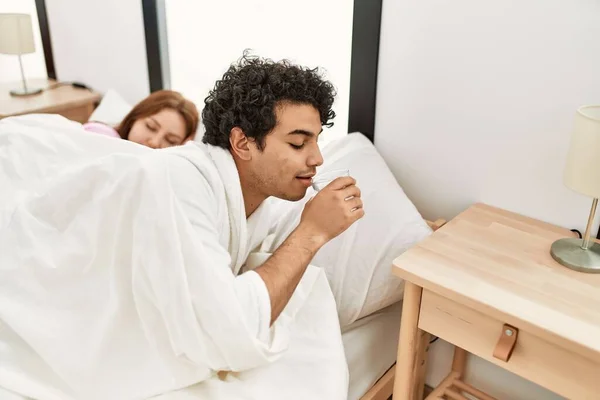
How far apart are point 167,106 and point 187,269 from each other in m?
1.08

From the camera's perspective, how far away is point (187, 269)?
2.99 feet

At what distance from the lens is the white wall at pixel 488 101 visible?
115 cm

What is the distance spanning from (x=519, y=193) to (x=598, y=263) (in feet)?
0.90

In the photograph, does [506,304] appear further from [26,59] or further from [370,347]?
[26,59]

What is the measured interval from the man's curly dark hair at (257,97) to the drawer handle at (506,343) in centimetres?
55

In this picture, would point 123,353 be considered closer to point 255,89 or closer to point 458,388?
point 255,89

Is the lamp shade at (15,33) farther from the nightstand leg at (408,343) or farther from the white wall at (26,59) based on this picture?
the nightstand leg at (408,343)

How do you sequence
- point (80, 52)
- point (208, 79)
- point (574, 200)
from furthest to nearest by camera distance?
point (80, 52) < point (208, 79) < point (574, 200)

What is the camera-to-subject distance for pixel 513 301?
0.94m

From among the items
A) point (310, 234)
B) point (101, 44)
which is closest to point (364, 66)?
point (310, 234)

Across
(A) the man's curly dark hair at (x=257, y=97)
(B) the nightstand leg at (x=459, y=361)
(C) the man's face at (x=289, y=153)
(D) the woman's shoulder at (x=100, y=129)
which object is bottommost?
(B) the nightstand leg at (x=459, y=361)

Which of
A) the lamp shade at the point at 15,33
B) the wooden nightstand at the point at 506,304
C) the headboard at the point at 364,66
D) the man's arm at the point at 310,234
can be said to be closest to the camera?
the wooden nightstand at the point at 506,304

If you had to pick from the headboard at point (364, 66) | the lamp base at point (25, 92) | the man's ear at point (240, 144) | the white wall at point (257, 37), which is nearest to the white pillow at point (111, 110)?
the white wall at point (257, 37)

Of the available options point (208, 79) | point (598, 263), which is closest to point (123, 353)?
point (598, 263)
